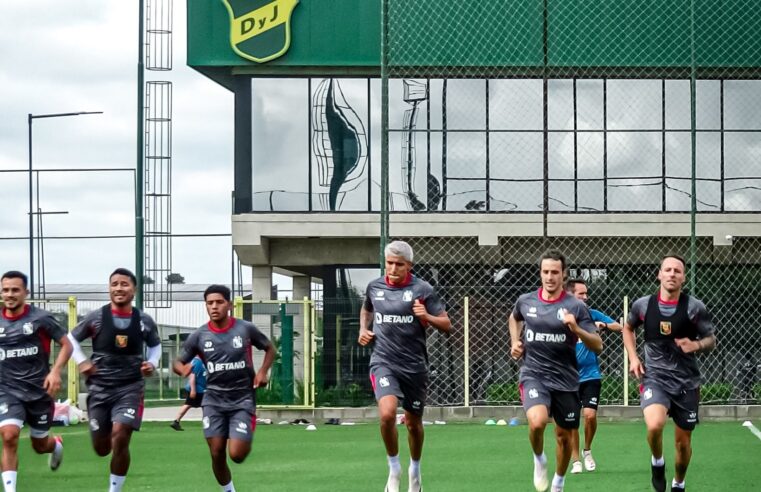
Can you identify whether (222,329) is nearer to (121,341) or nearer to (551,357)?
(121,341)

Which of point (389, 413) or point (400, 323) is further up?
point (400, 323)

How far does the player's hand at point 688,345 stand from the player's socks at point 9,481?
18.4ft

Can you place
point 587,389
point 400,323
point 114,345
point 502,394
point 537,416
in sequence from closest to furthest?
point 537,416, point 114,345, point 400,323, point 587,389, point 502,394

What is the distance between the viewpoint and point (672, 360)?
11.4 m

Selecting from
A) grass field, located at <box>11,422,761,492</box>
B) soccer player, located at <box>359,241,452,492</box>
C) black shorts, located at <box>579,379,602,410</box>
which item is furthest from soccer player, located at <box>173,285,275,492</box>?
black shorts, located at <box>579,379,602,410</box>

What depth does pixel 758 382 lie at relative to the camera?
24.1 meters

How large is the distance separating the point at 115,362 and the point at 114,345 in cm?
14

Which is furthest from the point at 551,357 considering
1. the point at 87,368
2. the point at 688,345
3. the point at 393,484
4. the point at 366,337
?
the point at 87,368

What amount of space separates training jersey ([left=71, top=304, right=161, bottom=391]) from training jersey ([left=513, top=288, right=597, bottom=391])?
10.6 feet

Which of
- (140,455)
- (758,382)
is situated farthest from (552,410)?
(758,382)

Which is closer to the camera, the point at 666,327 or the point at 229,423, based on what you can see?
the point at 229,423

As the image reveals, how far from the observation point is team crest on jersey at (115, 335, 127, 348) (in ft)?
37.8

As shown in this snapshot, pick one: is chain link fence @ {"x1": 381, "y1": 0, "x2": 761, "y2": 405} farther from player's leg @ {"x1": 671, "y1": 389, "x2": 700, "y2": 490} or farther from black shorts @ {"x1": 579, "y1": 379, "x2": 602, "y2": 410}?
player's leg @ {"x1": 671, "y1": 389, "x2": 700, "y2": 490}

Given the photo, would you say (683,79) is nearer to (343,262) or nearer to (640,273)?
(640,273)
